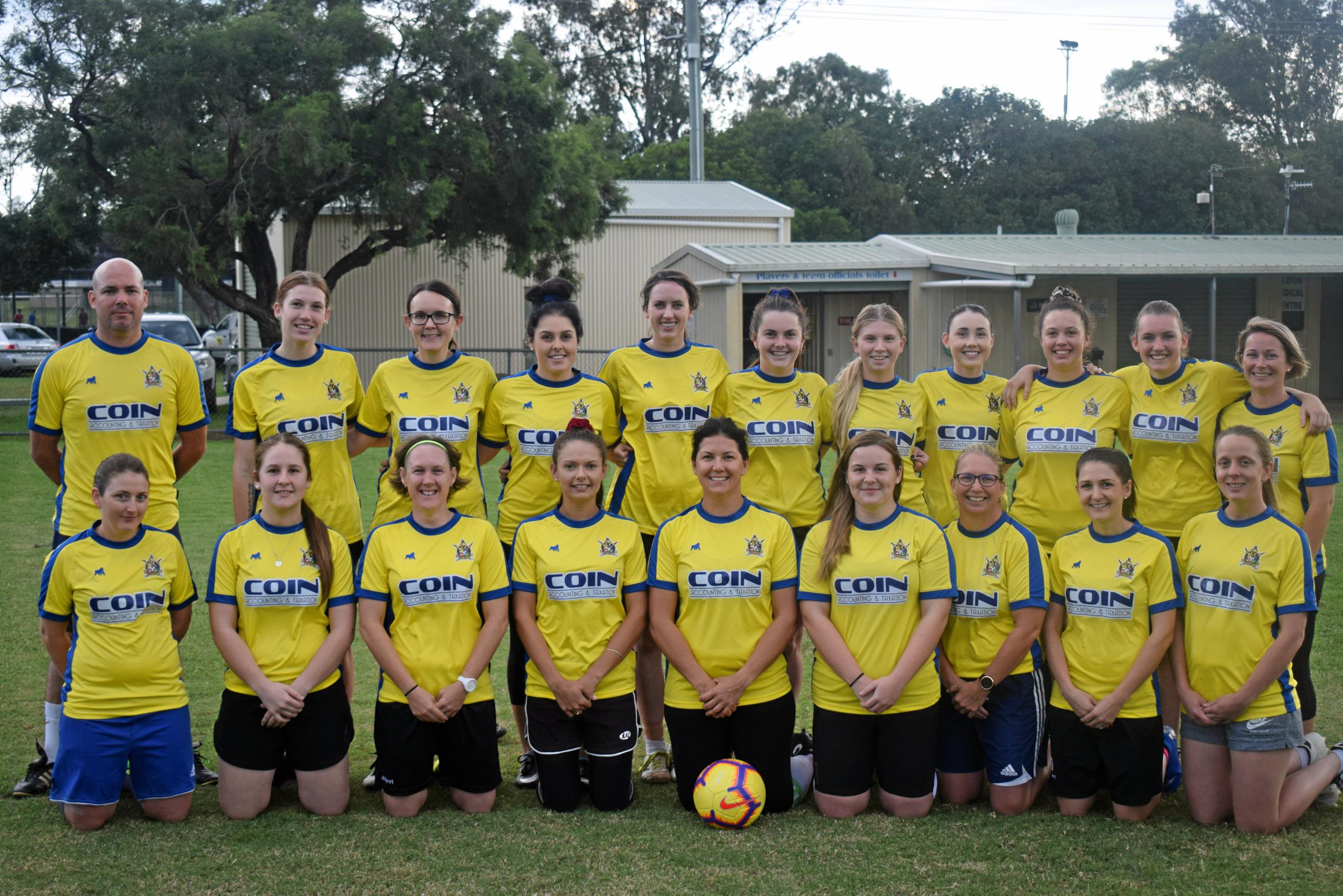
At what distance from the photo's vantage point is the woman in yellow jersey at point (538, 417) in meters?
4.86

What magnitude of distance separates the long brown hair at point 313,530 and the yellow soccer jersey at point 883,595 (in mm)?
1718

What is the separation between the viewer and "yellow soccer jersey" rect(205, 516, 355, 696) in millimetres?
4336

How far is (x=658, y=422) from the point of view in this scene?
195 inches

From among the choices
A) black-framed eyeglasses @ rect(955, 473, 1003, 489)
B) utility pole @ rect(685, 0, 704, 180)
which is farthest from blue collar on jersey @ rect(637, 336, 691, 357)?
utility pole @ rect(685, 0, 704, 180)

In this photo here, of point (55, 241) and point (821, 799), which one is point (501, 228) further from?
point (821, 799)

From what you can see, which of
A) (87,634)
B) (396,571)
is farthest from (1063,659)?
(87,634)

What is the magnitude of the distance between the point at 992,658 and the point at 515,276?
2151 cm

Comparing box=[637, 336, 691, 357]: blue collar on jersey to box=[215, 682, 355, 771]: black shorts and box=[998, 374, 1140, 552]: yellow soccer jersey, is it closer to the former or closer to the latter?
box=[998, 374, 1140, 552]: yellow soccer jersey

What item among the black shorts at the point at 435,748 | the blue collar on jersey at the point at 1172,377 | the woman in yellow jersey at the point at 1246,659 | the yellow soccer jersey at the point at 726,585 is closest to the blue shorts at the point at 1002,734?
the woman in yellow jersey at the point at 1246,659

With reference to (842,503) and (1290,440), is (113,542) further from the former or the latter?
(1290,440)

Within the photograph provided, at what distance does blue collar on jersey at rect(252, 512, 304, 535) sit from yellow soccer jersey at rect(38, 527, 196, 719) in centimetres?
35

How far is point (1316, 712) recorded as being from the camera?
17.3ft

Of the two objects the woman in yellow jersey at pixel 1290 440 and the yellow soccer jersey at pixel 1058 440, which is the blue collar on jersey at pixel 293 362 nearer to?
the yellow soccer jersey at pixel 1058 440

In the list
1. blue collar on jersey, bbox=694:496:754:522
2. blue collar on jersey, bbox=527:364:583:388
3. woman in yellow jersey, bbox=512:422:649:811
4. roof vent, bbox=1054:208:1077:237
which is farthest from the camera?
roof vent, bbox=1054:208:1077:237
